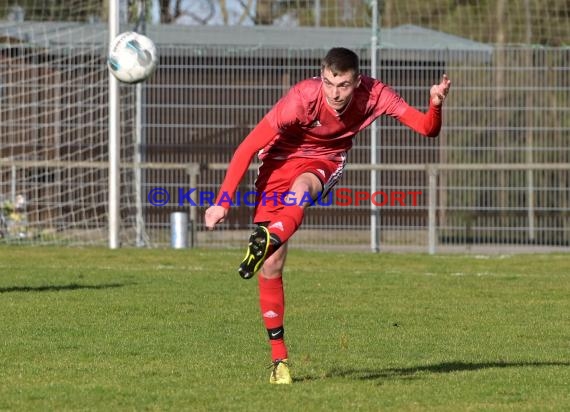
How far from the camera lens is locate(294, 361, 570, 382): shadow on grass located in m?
7.47

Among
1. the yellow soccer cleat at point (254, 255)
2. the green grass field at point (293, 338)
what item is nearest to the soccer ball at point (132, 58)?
the green grass field at point (293, 338)

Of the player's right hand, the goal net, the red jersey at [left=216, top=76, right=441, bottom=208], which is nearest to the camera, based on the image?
the player's right hand

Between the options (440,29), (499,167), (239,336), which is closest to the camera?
(239,336)

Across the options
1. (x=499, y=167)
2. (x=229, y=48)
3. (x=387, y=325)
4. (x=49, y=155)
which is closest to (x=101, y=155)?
(x=49, y=155)

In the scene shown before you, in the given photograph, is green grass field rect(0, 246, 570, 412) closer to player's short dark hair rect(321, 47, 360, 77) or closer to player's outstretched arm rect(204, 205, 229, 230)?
player's outstretched arm rect(204, 205, 229, 230)

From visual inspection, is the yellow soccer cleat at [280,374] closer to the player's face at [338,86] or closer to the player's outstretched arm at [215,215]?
the player's outstretched arm at [215,215]

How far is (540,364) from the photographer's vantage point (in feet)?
26.5

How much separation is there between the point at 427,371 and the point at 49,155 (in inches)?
537

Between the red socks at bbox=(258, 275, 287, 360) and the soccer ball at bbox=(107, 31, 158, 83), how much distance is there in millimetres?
8467

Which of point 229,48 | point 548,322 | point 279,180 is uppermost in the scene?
point 229,48

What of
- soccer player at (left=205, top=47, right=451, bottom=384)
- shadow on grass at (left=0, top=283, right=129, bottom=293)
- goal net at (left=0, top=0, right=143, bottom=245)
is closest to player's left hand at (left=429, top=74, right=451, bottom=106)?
soccer player at (left=205, top=47, right=451, bottom=384)

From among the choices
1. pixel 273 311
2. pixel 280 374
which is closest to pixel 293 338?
pixel 273 311

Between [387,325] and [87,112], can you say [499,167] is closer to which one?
[87,112]

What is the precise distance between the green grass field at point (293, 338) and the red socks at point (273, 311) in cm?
20
